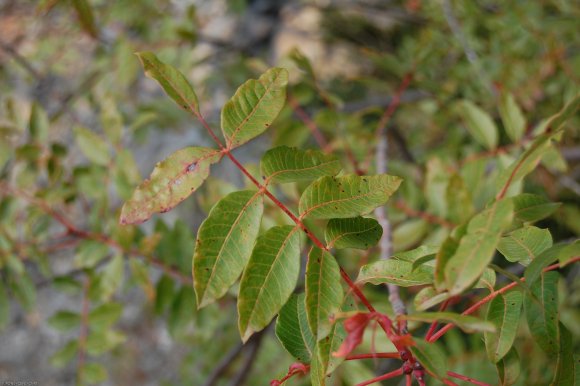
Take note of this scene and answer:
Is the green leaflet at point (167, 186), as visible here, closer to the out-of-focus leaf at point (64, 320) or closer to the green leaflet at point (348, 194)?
the green leaflet at point (348, 194)

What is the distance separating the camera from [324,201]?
1.87ft

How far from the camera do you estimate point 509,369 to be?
593 millimetres

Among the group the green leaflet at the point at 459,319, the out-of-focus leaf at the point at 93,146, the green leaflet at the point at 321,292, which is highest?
the out-of-focus leaf at the point at 93,146

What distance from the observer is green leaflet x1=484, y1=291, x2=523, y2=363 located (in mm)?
544

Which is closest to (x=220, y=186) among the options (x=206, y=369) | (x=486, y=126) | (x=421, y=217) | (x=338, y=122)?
(x=338, y=122)

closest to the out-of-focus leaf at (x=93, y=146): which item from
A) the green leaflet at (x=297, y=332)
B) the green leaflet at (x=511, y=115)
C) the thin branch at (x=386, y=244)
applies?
the thin branch at (x=386, y=244)

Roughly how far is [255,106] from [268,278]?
182 millimetres

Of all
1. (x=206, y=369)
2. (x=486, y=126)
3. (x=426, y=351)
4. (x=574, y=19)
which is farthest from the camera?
(x=206, y=369)

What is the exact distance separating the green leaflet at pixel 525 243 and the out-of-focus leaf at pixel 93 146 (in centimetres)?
83

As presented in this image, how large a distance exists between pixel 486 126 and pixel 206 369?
44.9 inches

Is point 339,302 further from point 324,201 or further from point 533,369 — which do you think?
point 533,369

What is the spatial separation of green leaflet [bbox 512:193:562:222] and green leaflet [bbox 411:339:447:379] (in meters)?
0.17

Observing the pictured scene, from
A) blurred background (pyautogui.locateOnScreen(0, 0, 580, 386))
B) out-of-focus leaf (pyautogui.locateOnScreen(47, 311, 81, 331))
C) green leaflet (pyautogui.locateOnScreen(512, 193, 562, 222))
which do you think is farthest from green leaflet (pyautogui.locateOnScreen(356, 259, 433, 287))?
out-of-focus leaf (pyautogui.locateOnScreen(47, 311, 81, 331))

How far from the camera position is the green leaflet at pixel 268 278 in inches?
20.3
